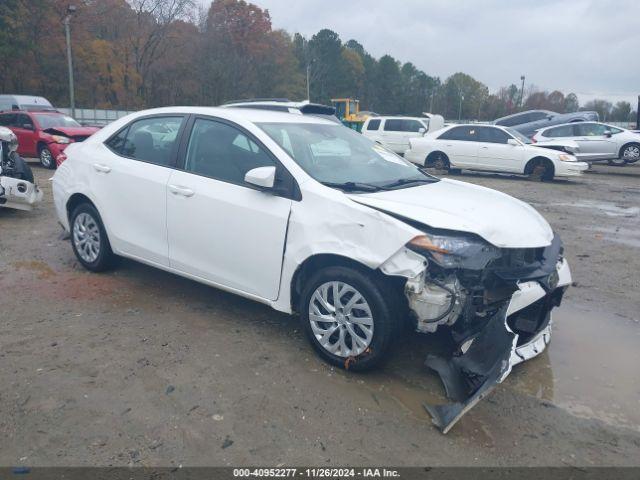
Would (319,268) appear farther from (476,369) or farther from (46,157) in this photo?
(46,157)

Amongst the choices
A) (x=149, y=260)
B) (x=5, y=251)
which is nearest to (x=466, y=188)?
(x=149, y=260)

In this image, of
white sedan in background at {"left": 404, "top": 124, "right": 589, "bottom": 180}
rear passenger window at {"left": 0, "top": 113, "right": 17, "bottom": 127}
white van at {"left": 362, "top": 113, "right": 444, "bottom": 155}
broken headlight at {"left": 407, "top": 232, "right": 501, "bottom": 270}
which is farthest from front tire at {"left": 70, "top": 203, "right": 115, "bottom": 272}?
white van at {"left": 362, "top": 113, "right": 444, "bottom": 155}

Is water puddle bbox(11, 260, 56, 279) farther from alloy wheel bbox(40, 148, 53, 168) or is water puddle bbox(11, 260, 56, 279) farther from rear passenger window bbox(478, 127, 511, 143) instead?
rear passenger window bbox(478, 127, 511, 143)

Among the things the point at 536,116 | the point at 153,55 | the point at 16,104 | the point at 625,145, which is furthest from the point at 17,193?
the point at 153,55

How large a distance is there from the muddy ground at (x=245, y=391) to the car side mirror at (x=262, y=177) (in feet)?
3.94

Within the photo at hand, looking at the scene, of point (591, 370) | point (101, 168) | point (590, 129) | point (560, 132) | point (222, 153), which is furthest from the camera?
point (560, 132)

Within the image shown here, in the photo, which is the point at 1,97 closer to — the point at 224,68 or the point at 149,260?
the point at 149,260

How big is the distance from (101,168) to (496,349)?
12.5 ft

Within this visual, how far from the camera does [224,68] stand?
53.4 meters

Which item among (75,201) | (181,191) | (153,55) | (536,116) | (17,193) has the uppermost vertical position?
(153,55)

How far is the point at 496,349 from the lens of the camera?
3160mm

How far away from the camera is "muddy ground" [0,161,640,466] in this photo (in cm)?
282

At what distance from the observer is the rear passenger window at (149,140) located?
463 centimetres

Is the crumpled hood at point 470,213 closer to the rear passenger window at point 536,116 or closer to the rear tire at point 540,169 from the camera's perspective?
the rear tire at point 540,169
